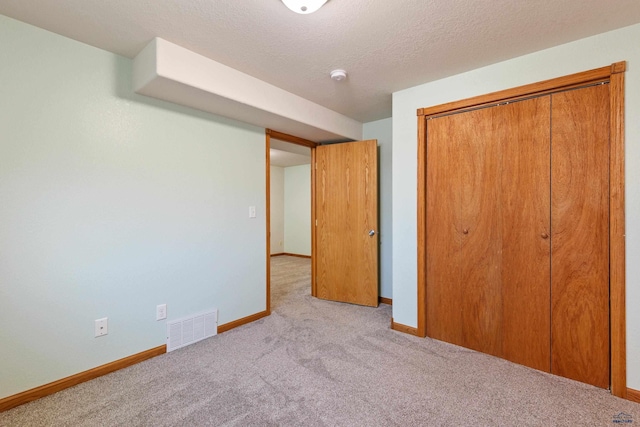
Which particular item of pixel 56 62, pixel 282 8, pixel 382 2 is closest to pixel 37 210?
pixel 56 62

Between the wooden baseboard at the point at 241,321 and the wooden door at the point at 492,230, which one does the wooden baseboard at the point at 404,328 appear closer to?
the wooden door at the point at 492,230

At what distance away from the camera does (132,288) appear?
2107 mm

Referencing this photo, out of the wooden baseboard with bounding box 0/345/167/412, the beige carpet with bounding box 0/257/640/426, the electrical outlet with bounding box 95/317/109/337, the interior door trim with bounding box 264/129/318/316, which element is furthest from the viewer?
the interior door trim with bounding box 264/129/318/316

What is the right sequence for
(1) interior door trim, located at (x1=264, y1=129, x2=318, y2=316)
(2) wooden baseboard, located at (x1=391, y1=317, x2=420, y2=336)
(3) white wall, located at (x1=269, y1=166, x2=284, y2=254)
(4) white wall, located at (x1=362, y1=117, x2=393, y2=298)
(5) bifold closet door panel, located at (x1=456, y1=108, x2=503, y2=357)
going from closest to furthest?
(5) bifold closet door panel, located at (x1=456, y1=108, x2=503, y2=357) < (2) wooden baseboard, located at (x1=391, y1=317, x2=420, y2=336) < (1) interior door trim, located at (x1=264, y1=129, x2=318, y2=316) < (4) white wall, located at (x1=362, y1=117, x2=393, y2=298) < (3) white wall, located at (x1=269, y1=166, x2=284, y2=254)

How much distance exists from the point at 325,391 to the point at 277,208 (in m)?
5.79

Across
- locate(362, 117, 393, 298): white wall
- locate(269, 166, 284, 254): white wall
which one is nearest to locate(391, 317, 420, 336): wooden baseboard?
locate(362, 117, 393, 298): white wall

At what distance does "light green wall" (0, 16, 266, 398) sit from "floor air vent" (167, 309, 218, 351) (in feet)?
0.22

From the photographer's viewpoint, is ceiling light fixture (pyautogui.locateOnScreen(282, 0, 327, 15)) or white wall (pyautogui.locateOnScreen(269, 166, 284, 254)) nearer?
ceiling light fixture (pyautogui.locateOnScreen(282, 0, 327, 15))

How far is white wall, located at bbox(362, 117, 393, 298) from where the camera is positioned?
354 centimetres

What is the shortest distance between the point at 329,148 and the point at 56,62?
2.56 meters

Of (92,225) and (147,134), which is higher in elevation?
(147,134)

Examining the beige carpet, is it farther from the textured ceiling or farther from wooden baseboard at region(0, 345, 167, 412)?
the textured ceiling

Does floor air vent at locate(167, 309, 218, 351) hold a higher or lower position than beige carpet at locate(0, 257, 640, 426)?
higher

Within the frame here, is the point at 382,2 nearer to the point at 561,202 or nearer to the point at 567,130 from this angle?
the point at 567,130
